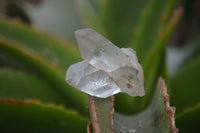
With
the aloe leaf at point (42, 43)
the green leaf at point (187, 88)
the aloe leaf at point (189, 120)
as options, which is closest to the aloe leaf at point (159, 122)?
the aloe leaf at point (189, 120)

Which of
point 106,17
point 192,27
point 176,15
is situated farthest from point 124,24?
point 192,27

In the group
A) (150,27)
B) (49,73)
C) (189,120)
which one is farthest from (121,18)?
(189,120)

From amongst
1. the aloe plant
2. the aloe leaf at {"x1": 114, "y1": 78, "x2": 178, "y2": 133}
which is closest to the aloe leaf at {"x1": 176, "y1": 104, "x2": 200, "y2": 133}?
the aloe plant

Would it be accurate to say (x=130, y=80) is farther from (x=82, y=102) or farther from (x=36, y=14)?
(x=36, y=14)

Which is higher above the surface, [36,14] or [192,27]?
[36,14]

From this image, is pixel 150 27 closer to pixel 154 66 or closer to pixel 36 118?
pixel 154 66

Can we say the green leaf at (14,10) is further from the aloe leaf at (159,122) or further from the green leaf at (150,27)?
the aloe leaf at (159,122)
